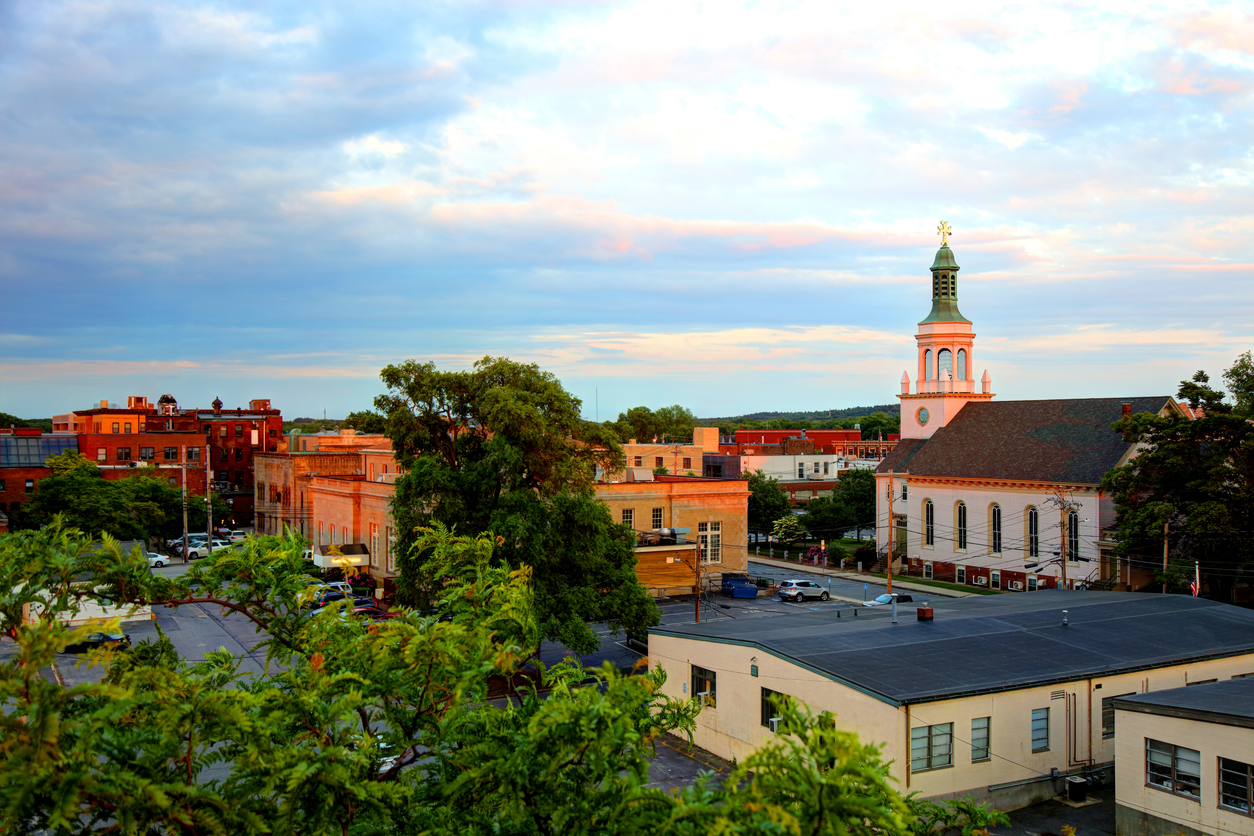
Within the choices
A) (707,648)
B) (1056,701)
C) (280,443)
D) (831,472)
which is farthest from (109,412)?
(1056,701)

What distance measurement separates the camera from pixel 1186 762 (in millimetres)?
20703

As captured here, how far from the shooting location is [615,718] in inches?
372

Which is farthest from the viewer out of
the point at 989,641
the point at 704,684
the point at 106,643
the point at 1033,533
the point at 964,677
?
the point at 1033,533

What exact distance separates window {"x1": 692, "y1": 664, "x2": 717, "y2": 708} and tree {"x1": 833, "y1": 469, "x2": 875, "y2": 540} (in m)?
52.3

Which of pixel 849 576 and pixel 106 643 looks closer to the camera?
pixel 106 643

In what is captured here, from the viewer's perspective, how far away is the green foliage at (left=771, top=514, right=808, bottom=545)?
7938 cm

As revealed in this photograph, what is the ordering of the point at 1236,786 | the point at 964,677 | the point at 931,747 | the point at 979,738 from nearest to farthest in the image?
the point at 1236,786
the point at 931,747
the point at 979,738
the point at 964,677

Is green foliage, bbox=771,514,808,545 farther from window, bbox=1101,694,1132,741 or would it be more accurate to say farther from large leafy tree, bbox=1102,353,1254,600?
window, bbox=1101,694,1132,741

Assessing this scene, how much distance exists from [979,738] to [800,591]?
31.1 m

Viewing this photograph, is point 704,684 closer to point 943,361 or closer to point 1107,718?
point 1107,718

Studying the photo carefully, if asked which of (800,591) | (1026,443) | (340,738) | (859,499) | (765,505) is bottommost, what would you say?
(800,591)

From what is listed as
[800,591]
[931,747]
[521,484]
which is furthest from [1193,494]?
[521,484]

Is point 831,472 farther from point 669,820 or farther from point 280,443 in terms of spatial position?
point 669,820

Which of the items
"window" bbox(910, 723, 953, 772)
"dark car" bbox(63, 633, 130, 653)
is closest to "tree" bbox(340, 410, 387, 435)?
"dark car" bbox(63, 633, 130, 653)
